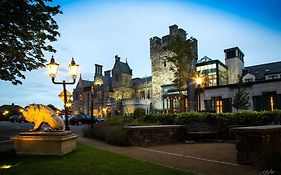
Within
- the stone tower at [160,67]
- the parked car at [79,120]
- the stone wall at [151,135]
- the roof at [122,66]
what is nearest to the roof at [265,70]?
the stone tower at [160,67]

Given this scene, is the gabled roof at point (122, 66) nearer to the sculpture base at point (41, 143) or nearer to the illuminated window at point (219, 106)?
the illuminated window at point (219, 106)

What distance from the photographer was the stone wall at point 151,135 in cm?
1430

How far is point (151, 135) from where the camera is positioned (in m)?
14.7

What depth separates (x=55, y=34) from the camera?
14.1 metres

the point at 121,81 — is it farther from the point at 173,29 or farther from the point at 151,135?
the point at 151,135

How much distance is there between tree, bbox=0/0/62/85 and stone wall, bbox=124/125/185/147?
689cm

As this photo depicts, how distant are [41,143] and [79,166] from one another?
247 centimetres

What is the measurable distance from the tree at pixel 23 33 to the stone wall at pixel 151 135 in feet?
22.6

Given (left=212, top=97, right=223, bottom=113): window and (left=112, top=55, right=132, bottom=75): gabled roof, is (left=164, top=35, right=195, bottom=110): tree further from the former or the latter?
(left=112, top=55, right=132, bottom=75): gabled roof

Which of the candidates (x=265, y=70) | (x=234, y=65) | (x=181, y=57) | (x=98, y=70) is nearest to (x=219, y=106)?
(x=181, y=57)

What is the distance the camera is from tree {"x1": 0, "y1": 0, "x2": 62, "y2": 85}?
10.7 m

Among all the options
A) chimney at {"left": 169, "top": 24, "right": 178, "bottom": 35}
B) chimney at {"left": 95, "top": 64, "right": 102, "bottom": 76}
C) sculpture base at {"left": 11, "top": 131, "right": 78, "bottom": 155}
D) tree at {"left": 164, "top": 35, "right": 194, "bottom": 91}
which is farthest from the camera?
chimney at {"left": 95, "top": 64, "right": 102, "bottom": 76}

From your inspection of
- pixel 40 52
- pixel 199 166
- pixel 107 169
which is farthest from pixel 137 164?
pixel 40 52

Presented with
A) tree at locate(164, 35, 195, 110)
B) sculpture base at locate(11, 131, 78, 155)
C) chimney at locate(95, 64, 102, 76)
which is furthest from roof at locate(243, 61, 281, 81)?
chimney at locate(95, 64, 102, 76)
